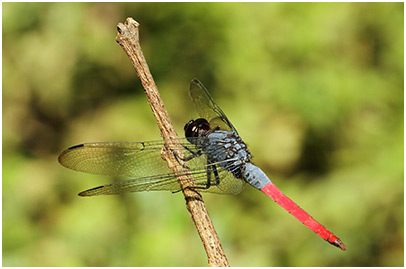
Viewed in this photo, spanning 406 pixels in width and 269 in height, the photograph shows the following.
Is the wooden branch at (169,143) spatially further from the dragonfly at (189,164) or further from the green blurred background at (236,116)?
the green blurred background at (236,116)

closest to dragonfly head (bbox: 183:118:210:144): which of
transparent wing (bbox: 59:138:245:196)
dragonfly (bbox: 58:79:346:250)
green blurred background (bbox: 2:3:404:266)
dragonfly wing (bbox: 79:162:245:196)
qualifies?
dragonfly (bbox: 58:79:346:250)

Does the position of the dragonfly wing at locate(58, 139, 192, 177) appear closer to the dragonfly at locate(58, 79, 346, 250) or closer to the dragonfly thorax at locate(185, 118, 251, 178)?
the dragonfly at locate(58, 79, 346, 250)

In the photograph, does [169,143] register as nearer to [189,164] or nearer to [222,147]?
[189,164]

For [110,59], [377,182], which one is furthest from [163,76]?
[377,182]

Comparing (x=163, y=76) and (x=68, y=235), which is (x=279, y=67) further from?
(x=68, y=235)

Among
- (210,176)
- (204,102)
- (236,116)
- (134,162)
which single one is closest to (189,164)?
(210,176)

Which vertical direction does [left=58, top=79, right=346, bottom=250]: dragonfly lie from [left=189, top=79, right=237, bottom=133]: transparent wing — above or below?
below
